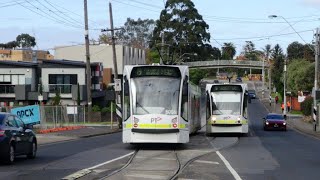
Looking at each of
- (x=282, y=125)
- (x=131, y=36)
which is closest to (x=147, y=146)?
(x=282, y=125)

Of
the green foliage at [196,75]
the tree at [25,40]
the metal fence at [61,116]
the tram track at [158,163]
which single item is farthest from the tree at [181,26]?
the tram track at [158,163]

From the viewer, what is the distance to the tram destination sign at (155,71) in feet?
75.2

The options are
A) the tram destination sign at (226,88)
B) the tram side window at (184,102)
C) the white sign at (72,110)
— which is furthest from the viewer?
the white sign at (72,110)

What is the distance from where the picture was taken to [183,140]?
22.8m

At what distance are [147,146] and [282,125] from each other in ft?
82.4

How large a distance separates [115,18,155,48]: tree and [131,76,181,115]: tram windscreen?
118183 mm

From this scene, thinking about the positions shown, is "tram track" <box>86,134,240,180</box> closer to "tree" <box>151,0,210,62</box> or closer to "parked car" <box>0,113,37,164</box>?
"parked car" <box>0,113,37,164</box>

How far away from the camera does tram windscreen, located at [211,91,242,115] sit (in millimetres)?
34406

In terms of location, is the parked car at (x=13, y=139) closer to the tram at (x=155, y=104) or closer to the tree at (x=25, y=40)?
the tram at (x=155, y=104)

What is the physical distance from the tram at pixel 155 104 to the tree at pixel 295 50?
436 ft

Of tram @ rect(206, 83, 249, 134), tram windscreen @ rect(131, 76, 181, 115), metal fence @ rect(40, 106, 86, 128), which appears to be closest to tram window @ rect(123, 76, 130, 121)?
tram windscreen @ rect(131, 76, 181, 115)

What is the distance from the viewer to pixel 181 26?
111 metres

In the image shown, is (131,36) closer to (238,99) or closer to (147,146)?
(238,99)

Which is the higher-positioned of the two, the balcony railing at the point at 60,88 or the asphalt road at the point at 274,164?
the balcony railing at the point at 60,88
